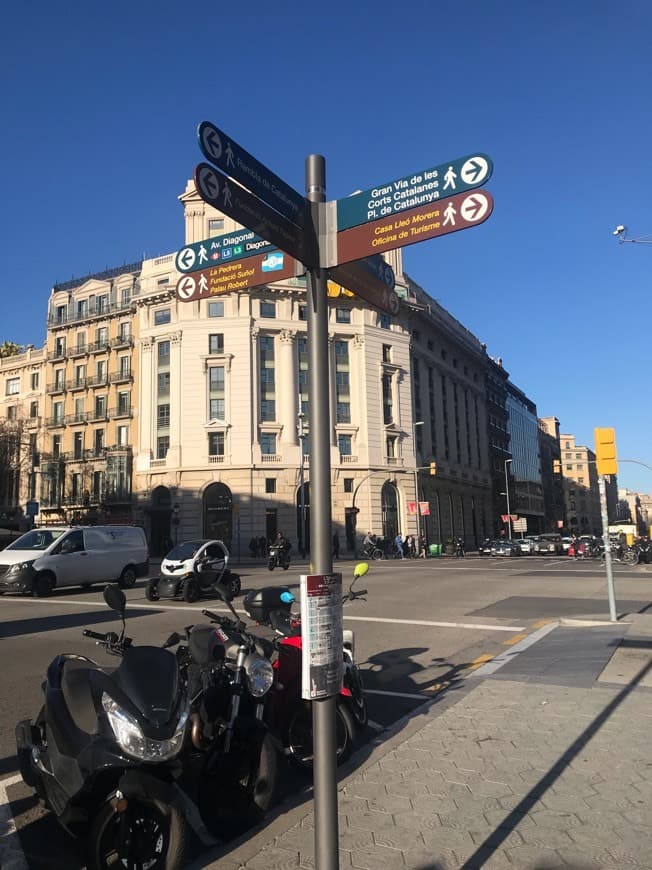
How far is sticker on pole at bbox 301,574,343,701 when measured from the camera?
258 centimetres

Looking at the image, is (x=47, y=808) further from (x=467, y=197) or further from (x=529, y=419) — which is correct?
(x=529, y=419)

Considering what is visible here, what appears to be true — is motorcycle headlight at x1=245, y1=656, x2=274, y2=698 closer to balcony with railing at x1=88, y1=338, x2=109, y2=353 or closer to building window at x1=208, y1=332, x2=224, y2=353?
building window at x1=208, y1=332, x2=224, y2=353

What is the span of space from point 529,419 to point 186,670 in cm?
11019

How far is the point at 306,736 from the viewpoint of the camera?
4.87 m

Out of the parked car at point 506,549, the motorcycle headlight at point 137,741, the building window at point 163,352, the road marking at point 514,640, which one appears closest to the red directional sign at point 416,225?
the motorcycle headlight at point 137,741

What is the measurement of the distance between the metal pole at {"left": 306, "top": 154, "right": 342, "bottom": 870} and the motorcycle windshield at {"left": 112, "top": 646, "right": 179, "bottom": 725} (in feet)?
3.26

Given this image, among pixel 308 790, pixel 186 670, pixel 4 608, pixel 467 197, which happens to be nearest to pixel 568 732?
pixel 308 790

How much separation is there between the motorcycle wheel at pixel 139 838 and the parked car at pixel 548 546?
147ft

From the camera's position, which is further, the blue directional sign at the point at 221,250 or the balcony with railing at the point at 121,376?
the balcony with railing at the point at 121,376

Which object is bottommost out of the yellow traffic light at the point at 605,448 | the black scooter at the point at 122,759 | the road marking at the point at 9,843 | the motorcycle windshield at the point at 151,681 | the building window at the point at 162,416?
the road marking at the point at 9,843

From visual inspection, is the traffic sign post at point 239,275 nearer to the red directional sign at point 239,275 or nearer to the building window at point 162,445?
the red directional sign at point 239,275

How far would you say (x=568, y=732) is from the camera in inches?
207

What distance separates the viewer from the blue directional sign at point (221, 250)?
357 cm

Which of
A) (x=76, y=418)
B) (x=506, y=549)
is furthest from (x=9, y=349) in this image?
(x=506, y=549)
